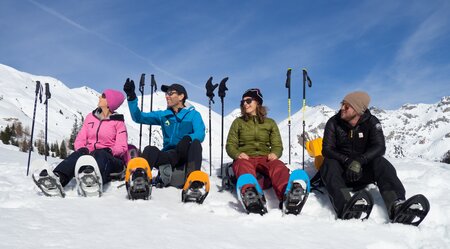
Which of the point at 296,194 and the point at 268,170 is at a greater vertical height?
the point at 268,170

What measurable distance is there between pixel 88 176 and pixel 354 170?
3.44 m

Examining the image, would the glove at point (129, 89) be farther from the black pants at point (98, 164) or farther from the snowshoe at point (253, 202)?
the snowshoe at point (253, 202)

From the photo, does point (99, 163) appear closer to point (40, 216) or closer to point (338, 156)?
point (40, 216)

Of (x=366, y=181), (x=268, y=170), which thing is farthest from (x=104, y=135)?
(x=366, y=181)

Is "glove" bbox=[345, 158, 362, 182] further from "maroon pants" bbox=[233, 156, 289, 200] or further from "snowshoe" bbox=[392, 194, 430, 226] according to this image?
"maroon pants" bbox=[233, 156, 289, 200]

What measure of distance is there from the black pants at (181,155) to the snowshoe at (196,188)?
0.73m

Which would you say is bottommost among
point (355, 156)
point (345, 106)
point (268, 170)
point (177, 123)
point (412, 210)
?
point (412, 210)

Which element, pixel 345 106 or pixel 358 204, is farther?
pixel 345 106

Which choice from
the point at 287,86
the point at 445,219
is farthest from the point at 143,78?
the point at 445,219

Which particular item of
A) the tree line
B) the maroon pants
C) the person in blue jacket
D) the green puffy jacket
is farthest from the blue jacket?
the tree line

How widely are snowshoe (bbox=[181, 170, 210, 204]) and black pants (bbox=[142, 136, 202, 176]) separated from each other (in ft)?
2.39

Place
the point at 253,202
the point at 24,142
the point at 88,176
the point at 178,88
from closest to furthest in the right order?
the point at 253,202, the point at 88,176, the point at 178,88, the point at 24,142

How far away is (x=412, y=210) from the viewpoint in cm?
417

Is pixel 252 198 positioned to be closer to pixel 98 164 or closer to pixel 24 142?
pixel 98 164
